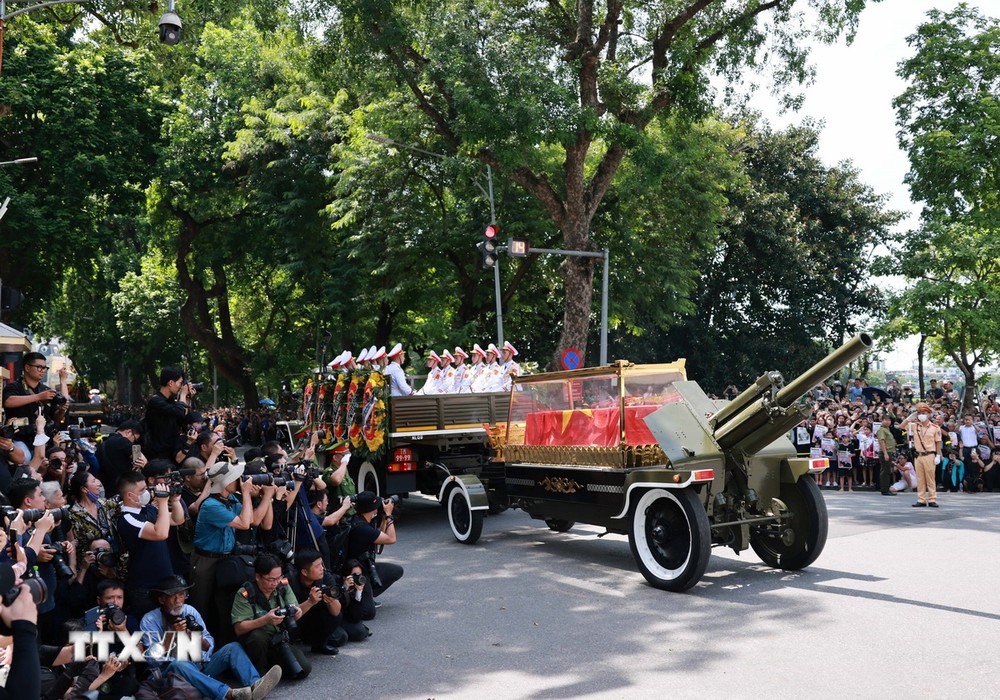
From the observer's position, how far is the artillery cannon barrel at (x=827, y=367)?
29.0 feet

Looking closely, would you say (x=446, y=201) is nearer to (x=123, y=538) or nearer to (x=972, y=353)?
(x=972, y=353)

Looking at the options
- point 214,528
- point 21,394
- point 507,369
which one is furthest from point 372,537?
point 507,369

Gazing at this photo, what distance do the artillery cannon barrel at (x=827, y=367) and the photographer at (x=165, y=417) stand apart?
6091 mm

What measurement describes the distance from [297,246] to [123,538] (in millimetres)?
22824

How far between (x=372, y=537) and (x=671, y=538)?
10.4 feet

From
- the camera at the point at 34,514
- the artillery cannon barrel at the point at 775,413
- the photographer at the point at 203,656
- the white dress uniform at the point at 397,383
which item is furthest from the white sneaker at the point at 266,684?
the white dress uniform at the point at 397,383

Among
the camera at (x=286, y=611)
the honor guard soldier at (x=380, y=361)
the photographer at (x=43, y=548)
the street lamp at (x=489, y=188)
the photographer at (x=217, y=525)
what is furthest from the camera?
the street lamp at (x=489, y=188)

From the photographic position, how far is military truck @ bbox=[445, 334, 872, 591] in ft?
31.6

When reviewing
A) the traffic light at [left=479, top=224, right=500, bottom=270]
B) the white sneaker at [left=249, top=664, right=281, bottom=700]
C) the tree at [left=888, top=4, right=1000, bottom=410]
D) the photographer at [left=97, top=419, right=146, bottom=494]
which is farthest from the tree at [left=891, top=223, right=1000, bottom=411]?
the white sneaker at [left=249, top=664, right=281, bottom=700]

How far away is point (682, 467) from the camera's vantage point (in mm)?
9922

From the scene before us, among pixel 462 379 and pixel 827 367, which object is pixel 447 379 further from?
pixel 827 367

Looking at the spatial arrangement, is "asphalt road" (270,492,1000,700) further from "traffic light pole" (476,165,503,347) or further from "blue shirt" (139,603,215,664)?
"traffic light pole" (476,165,503,347)

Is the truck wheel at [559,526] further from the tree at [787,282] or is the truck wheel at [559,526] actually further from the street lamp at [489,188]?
the tree at [787,282]

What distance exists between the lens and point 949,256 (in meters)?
23.7
